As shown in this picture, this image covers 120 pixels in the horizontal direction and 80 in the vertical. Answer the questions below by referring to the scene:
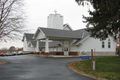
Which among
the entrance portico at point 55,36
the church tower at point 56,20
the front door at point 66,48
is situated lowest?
the front door at point 66,48

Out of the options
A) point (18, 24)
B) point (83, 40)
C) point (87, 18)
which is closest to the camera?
point (87, 18)

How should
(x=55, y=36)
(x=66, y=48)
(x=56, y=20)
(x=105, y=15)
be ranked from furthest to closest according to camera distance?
(x=56, y=20), (x=66, y=48), (x=55, y=36), (x=105, y=15)

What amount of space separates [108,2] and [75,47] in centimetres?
2149

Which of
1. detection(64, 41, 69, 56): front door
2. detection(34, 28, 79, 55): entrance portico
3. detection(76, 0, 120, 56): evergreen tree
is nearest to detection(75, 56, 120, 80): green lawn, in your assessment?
detection(76, 0, 120, 56): evergreen tree

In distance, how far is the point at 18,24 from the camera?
18.5 metres

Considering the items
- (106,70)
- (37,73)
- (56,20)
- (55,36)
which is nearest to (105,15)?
(106,70)

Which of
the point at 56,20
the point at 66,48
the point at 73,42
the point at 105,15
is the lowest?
the point at 66,48

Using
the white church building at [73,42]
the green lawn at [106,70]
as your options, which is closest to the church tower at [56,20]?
the white church building at [73,42]

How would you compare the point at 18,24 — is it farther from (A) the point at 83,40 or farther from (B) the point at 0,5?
(A) the point at 83,40

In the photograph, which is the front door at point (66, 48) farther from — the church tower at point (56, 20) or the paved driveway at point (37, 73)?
the paved driveway at point (37, 73)

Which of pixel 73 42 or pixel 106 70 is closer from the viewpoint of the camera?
pixel 106 70

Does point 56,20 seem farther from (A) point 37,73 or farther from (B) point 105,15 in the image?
(A) point 37,73

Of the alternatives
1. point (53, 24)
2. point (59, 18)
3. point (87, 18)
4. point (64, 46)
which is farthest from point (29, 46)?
point (87, 18)

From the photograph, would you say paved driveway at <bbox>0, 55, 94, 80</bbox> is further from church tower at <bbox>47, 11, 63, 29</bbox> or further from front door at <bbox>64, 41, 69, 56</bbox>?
church tower at <bbox>47, 11, 63, 29</bbox>
